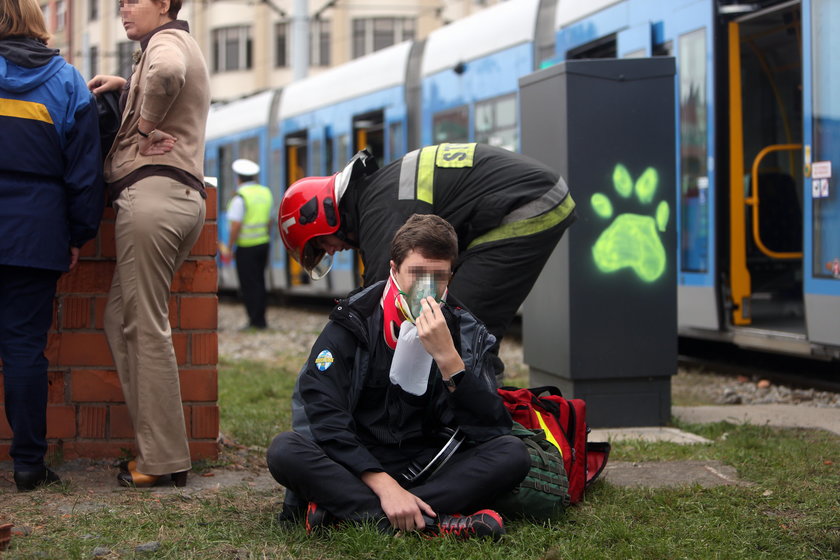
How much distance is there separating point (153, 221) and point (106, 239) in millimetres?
548

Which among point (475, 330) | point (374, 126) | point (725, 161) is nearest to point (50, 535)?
point (475, 330)

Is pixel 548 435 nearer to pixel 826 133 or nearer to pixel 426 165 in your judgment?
pixel 426 165

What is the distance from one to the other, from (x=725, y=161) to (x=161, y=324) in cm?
535

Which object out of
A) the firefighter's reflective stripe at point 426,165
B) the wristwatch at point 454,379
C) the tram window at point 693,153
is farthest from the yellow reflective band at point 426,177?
the tram window at point 693,153

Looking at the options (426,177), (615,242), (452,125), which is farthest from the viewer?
(452,125)

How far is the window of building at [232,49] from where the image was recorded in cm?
4594

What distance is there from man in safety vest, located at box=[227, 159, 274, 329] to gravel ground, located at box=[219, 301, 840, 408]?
1.08ft

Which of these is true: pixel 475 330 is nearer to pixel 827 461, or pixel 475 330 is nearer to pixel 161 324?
pixel 161 324

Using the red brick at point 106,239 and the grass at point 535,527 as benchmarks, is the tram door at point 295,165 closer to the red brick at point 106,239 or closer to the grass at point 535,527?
the red brick at point 106,239

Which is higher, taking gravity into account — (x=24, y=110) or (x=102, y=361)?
(x=24, y=110)

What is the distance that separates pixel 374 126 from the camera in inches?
548

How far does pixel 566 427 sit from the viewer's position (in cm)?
399

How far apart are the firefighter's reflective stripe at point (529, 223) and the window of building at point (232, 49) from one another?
42916 millimetres

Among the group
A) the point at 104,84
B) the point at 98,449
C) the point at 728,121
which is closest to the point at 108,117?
the point at 104,84
